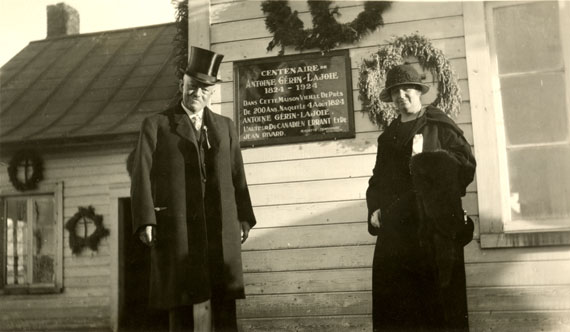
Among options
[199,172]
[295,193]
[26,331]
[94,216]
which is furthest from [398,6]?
[26,331]

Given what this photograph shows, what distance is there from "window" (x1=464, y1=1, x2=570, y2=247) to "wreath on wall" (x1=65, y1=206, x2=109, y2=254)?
6.30m

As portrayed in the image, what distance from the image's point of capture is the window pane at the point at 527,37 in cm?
462

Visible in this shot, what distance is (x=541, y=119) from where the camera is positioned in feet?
15.0

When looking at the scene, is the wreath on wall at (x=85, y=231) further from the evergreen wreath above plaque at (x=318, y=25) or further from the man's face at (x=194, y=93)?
the man's face at (x=194, y=93)

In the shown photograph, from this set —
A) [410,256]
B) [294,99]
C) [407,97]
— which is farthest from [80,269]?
[407,97]

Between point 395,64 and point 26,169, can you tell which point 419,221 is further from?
point 26,169

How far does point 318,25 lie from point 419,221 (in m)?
1.98

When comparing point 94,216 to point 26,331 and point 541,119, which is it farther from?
point 541,119

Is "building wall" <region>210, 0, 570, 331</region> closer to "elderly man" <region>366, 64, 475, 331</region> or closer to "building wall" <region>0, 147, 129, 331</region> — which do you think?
"elderly man" <region>366, 64, 475, 331</region>

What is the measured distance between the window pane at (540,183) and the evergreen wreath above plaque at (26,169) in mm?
7387

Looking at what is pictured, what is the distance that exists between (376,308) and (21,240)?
7.57m

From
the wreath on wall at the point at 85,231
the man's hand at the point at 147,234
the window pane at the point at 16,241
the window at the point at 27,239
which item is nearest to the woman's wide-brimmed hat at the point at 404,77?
the man's hand at the point at 147,234

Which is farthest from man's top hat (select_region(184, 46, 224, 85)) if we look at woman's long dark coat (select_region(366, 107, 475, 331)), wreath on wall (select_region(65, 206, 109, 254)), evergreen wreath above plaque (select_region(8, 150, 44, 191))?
evergreen wreath above plaque (select_region(8, 150, 44, 191))

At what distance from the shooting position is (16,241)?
985cm
